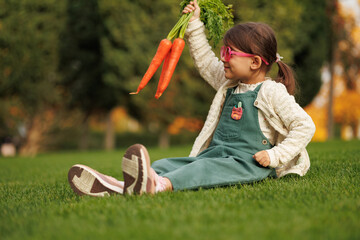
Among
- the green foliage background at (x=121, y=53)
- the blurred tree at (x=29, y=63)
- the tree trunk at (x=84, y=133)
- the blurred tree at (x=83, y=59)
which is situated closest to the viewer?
the blurred tree at (x=29, y=63)

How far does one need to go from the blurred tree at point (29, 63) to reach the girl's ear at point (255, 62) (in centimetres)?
1079

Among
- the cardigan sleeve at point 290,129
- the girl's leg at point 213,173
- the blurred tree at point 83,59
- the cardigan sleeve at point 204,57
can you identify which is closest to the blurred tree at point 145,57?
the blurred tree at point 83,59

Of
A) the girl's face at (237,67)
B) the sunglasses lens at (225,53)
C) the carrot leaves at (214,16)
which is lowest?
the girl's face at (237,67)

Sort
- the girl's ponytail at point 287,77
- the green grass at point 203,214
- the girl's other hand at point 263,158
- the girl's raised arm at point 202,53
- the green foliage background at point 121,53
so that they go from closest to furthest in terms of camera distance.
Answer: the green grass at point 203,214, the girl's other hand at point 263,158, the girl's ponytail at point 287,77, the girl's raised arm at point 202,53, the green foliage background at point 121,53

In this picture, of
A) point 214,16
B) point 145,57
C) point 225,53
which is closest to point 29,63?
point 145,57

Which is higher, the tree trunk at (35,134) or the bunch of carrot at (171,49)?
the bunch of carrot at (171,49)

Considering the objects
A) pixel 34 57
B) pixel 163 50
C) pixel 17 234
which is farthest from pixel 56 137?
pixel 17 234

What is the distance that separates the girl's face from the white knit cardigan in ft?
0.57

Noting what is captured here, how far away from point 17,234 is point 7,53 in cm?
1173

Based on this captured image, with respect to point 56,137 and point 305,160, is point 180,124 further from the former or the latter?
point 305,160

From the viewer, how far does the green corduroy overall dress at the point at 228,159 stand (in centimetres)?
257

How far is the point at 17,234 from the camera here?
5.49ft

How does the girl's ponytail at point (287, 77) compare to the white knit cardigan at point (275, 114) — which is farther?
the girl's ponytail at point (287, 77)

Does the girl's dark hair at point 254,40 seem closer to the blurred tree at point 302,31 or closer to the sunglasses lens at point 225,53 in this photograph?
the sunglasses lens at point 225,53
